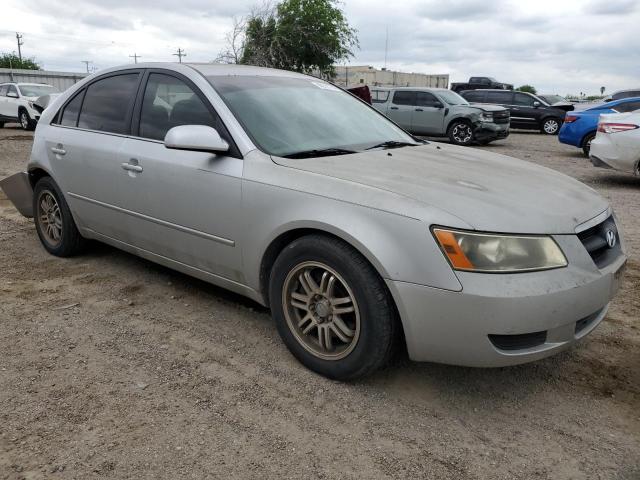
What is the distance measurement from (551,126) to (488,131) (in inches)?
241

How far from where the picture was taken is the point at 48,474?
216 centimetres

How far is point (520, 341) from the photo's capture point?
2.45m

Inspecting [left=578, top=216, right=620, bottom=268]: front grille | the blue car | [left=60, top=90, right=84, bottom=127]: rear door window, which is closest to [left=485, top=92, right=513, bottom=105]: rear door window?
the blue car

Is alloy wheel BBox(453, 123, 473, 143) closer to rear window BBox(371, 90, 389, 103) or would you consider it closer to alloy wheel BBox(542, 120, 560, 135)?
rear window BBox(371, 90, 389, 103)

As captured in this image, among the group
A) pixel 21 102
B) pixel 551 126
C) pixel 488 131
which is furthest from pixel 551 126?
pixel 21 102

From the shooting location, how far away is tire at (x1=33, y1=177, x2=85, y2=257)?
4.53 metres

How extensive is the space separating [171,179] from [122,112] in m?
0.92

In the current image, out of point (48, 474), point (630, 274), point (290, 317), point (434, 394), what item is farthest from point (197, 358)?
point (630, 274)

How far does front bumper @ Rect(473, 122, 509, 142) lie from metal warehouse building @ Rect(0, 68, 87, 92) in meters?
23.9

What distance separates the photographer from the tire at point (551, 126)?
783 inches

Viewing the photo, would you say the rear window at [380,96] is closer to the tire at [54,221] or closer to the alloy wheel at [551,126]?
the alloy wheel at [551,126]

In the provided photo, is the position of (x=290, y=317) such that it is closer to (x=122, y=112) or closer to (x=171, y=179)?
(x=171, y=179)

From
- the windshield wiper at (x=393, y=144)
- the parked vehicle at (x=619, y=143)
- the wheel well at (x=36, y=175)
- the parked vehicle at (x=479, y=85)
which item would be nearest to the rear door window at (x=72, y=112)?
the wheel well at (x=36, y=175)

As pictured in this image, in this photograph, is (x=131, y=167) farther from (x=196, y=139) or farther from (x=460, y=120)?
(x=460, y=120)
